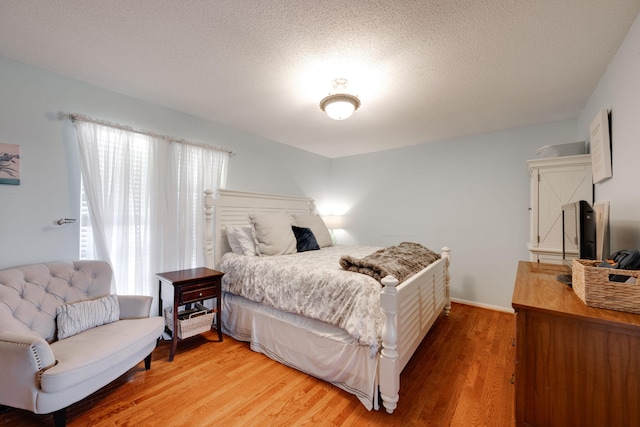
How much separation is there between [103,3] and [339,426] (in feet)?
8.83

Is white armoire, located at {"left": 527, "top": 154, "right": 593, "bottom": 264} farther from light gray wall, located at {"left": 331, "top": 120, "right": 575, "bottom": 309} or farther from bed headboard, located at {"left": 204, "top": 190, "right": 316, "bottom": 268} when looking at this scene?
bed headboard, located at {"left": 204, "top": 190, "right": 316, "bottom": 268}

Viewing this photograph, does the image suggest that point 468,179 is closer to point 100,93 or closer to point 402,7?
point 402,7

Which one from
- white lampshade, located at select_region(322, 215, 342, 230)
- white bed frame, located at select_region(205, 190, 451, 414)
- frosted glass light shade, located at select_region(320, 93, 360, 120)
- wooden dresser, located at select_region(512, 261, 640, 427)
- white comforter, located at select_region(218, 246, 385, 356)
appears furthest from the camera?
white lampshade, located at select_region(322, 215, 342, 230)

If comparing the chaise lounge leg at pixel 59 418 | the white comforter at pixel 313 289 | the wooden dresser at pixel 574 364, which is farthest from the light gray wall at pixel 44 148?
the wooden dresser at pixel 574 364

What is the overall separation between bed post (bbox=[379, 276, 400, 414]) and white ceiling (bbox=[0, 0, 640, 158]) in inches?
60.1

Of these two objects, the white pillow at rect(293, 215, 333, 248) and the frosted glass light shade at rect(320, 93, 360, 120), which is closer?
the frosted glass light shade at rect(320, 93, 360, 120)

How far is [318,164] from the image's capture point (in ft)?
15.5

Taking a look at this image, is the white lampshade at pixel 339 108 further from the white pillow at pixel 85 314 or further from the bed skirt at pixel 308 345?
the white pillow at pixel 85 314

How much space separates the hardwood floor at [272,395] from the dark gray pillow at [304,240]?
4.03ft

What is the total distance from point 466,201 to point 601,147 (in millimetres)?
1719

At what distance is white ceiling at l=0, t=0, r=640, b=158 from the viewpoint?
4.57 ft

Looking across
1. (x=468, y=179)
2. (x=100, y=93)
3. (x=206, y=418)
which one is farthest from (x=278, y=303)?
(x=468, y=179)

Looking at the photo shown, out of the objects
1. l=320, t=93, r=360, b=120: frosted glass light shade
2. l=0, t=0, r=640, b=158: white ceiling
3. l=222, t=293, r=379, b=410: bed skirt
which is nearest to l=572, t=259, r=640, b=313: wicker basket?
l=222, t=293, r=379, b=410: bed skirt

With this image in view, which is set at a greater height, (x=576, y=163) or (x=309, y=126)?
(x=309, y=126)
